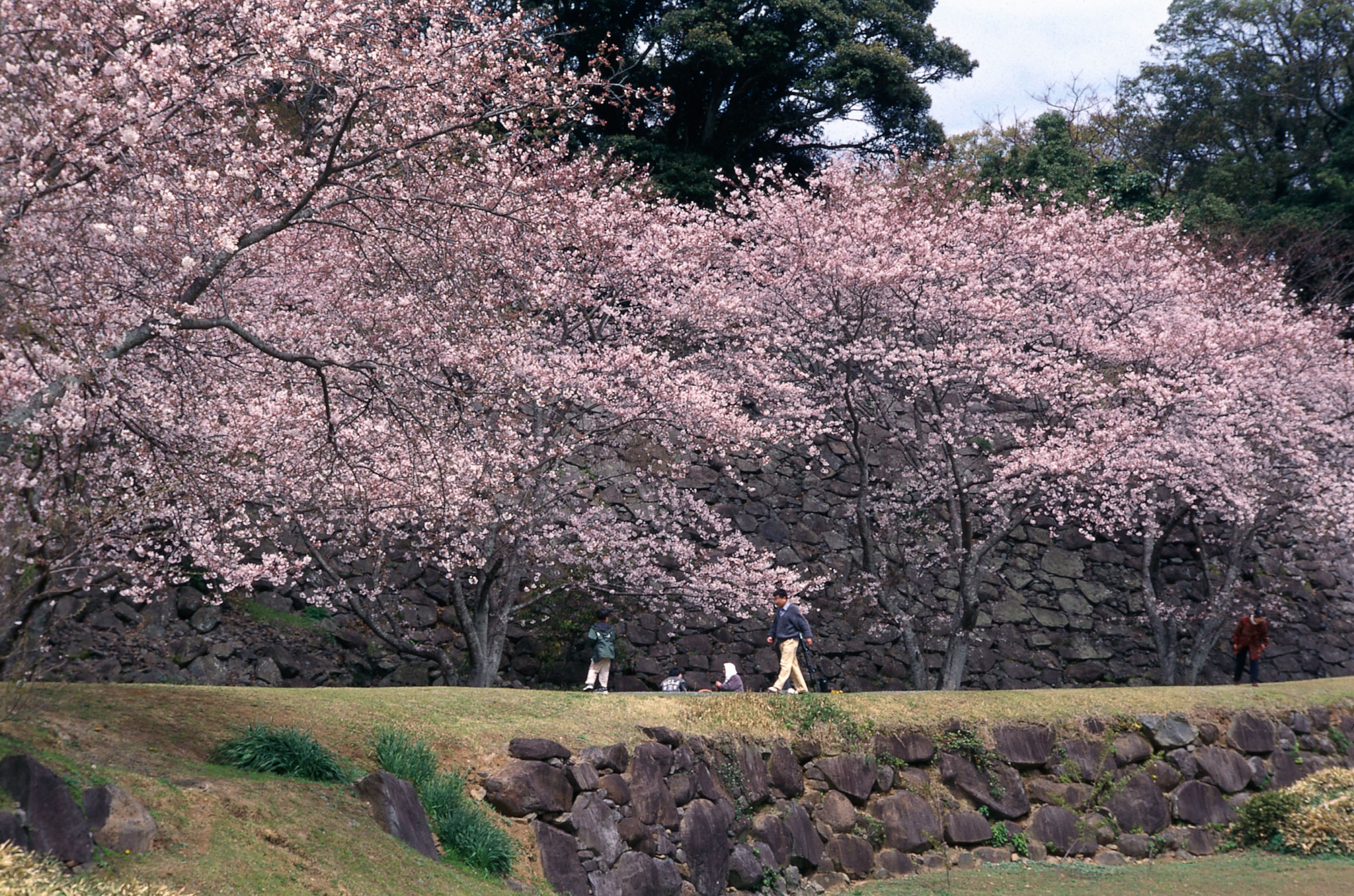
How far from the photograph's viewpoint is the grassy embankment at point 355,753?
707cm

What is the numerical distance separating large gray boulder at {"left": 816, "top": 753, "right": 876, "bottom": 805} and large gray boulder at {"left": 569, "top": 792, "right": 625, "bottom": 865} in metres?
3.30

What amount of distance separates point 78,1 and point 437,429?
16.0 ft

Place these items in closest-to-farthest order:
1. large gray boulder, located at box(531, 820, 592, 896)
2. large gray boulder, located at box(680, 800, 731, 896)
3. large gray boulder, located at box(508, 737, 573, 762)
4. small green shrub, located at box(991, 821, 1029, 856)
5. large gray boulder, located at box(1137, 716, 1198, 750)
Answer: large gray boulder, located at box(531, 820, 592, 896)
large gray boulder, located at box(508, 737, 573, 762)
large gray boulder, located at box(680, 800, 731, 896)
small green shrub, located at box(991, 821, 1029, 856)
large gray boulder, located at box(1137, 716, 1198, 750)

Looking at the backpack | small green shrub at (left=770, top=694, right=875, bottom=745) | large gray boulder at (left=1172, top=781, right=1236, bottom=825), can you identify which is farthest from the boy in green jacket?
large gray boulder at (left=1172, top=781, right=1236, bottom=825)

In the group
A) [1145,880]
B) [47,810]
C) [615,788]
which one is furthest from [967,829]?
[47,810]

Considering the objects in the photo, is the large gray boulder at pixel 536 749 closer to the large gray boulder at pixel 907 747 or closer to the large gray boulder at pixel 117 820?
the large gray boulder at pixel 117 820

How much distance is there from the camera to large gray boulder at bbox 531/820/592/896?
934cm

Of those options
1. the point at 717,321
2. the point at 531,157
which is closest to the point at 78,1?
the point at 531,157

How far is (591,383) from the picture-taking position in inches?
624

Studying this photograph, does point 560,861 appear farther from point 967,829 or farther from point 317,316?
point 317,316

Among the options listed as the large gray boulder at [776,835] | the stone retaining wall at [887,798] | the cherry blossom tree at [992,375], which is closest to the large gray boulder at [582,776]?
the stone retaining wall at [887,798]

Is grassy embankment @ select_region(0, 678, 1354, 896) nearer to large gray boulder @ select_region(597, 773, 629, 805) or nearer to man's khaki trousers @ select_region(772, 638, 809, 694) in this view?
large gray boulder @ select_region(597, 773, 629, 805)

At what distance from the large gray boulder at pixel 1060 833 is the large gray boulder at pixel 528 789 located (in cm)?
703

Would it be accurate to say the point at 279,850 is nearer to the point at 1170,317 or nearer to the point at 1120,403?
the point at 1120,403
